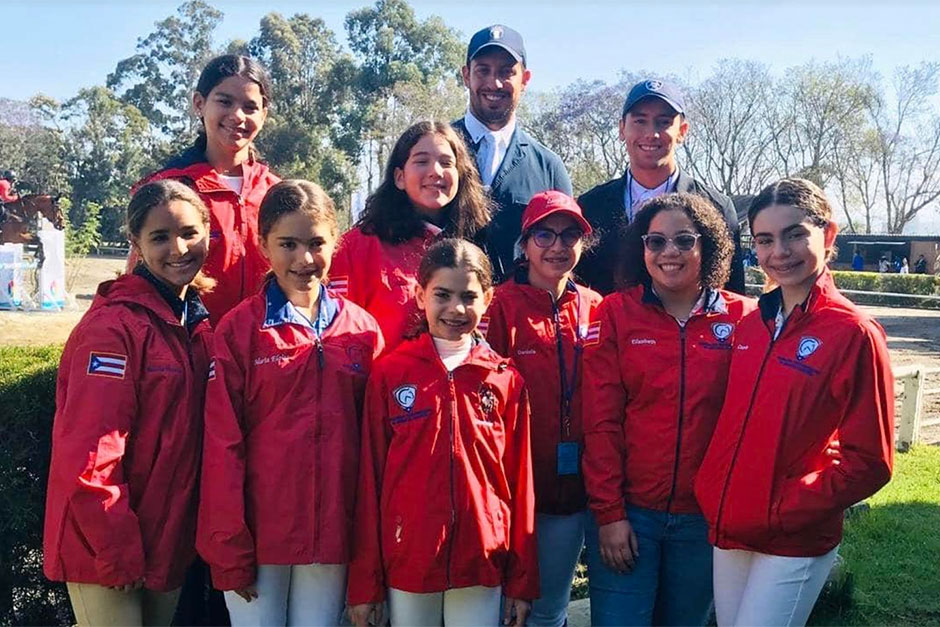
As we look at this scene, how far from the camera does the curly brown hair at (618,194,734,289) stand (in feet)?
10.8

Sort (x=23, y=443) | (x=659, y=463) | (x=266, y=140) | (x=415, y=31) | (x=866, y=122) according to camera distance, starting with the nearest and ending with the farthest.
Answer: (x=659, y=463), (x=23, y=443), (x=266, y=140), (x=415, y=31), (x=866, y=122)

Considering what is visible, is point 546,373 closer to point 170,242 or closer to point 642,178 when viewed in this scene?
point 642,178

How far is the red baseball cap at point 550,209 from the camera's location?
3459 mm

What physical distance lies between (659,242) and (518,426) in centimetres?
91

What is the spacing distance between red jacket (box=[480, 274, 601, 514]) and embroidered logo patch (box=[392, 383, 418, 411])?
1.77 feet

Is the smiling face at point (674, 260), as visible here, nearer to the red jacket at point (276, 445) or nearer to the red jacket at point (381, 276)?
the red jacket at point (381, 276)

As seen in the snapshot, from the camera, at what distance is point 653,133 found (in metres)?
4.16

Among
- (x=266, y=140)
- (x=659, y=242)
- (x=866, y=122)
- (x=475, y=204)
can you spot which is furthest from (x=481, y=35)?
(x=866, y=122)

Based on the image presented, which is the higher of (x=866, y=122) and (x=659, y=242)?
(x=866, y=122)

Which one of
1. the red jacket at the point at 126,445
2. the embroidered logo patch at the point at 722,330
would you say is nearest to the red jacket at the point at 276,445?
the red jacket at the point at 126,445

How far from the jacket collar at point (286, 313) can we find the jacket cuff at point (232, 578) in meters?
0.84

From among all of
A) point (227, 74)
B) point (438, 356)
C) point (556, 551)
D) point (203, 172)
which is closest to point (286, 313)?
point (438, 356)

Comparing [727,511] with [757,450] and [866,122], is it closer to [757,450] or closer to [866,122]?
[757,450]

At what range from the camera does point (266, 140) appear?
36.4 meters
